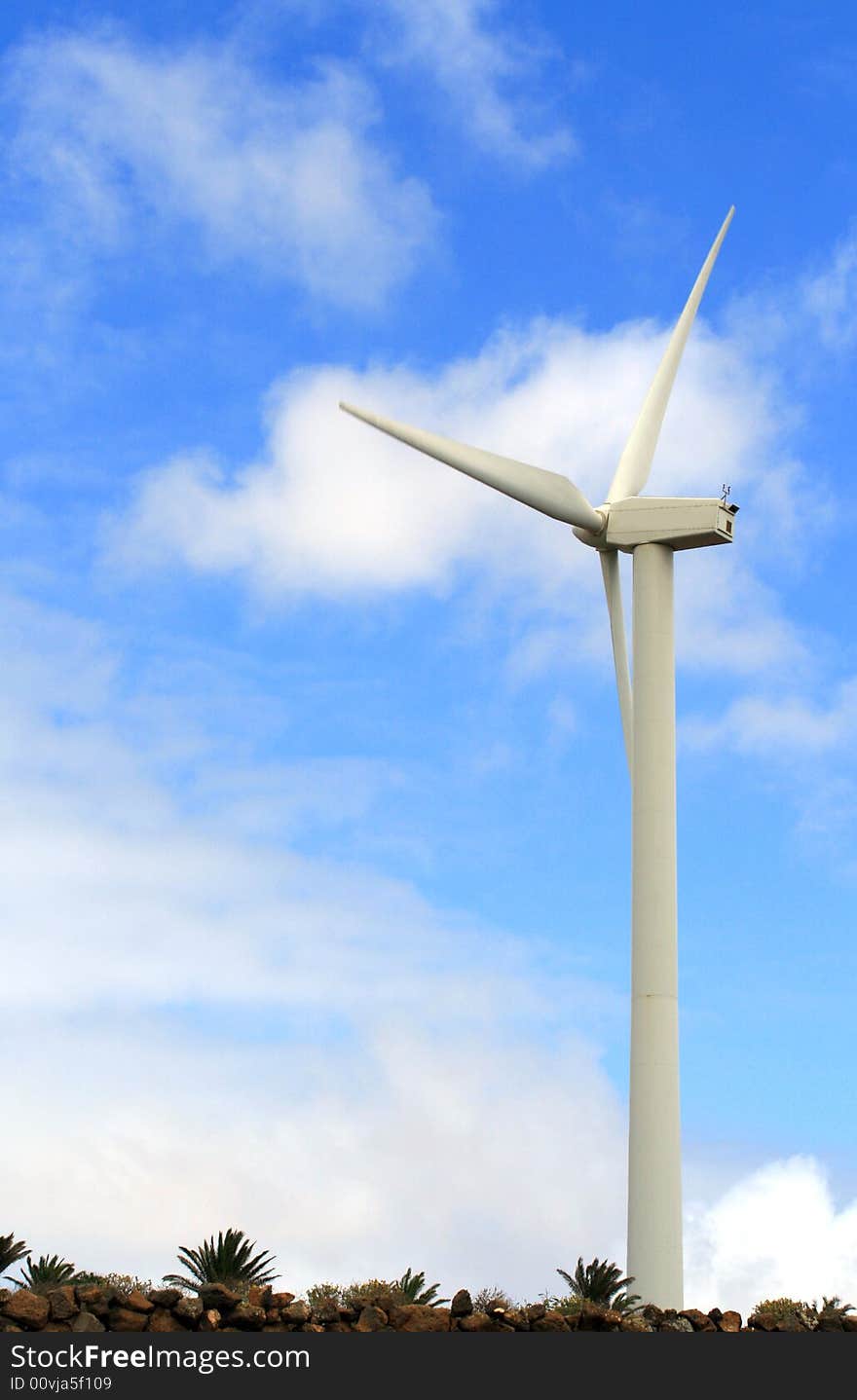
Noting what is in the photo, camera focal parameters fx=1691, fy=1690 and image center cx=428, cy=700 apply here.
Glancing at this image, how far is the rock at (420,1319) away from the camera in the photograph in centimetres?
3167

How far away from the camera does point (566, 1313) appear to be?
1409 inches

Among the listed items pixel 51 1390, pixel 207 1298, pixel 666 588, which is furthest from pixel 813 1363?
pixel 666 588

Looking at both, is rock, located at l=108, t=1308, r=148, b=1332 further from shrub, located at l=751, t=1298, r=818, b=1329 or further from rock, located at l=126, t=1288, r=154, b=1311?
shrub, located at l=751, t=1298, r=818, b=1329

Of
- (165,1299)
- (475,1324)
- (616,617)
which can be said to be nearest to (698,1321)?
(475,1324)

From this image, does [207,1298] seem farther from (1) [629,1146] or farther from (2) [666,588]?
(2) [666,588]

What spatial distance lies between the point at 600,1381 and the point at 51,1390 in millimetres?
9382

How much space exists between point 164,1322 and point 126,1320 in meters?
0.70

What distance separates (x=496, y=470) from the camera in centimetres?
4678

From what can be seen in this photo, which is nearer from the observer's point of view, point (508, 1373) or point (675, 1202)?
point (508, 1373)

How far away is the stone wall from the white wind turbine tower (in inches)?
326

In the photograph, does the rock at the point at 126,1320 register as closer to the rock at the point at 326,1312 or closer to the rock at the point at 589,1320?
the rock at the point at 326,1312

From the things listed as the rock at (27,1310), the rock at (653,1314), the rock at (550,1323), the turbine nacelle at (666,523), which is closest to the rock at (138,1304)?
the rock at (27,1310)

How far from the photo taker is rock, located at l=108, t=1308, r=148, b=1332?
99.4 feet

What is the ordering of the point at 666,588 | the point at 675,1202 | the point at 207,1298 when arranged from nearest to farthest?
the point at 207,1298 → the point at 675,1202 → the point at 666,588
